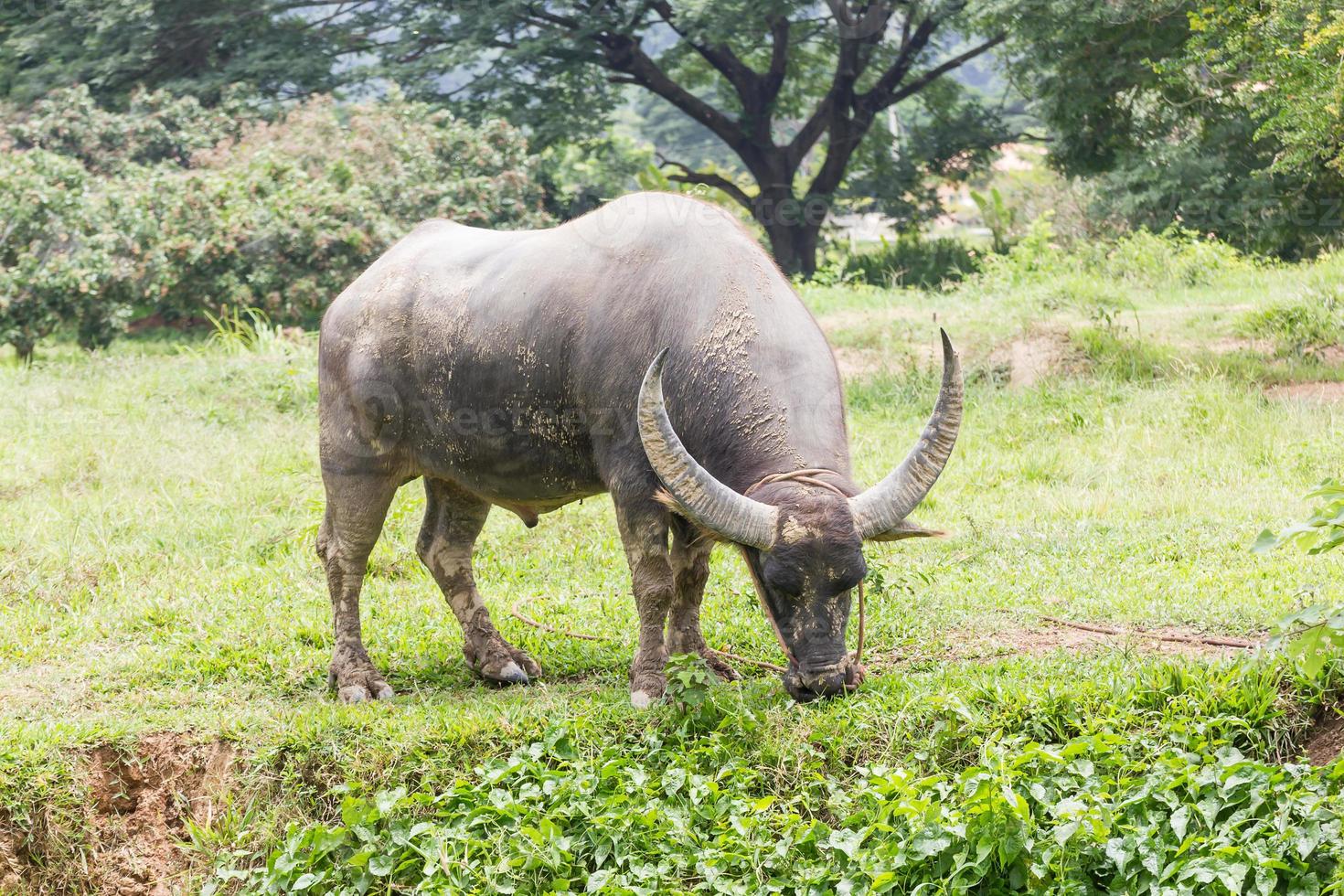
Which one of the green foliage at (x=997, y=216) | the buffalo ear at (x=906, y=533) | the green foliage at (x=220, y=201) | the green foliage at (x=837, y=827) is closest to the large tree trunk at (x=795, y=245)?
the green foliage at (x=997, y=216)

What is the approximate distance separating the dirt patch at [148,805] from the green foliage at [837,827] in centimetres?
Answer: 40

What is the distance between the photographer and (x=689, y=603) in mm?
5551

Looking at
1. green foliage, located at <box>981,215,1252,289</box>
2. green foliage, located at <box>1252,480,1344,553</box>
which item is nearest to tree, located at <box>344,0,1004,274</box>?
green foliage, located at <box>981,215,1252,289</box>

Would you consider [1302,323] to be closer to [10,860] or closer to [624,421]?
[624,421]

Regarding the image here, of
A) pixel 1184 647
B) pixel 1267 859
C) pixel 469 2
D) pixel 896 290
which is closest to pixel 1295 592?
pixel 1184 647

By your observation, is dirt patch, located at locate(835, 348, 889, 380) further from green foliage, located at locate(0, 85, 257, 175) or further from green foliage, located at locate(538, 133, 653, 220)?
green foliage, located at locate(0, 85, 257, 175)

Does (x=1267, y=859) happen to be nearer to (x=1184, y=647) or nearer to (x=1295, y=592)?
(x=1184, y=647)

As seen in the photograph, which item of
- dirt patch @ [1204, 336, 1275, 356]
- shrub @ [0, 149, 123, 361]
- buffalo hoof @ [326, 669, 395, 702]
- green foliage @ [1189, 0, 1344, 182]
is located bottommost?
shrub @ [0, 149, 123, 361]

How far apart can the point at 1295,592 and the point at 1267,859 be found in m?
2.07

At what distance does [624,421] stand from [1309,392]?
262 inches

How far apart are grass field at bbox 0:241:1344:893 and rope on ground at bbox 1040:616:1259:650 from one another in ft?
0.25

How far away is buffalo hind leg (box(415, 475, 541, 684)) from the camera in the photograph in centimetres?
594

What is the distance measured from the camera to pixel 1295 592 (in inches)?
223

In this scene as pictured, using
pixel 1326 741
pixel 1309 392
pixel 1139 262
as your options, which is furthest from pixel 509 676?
pixel 1139 262
